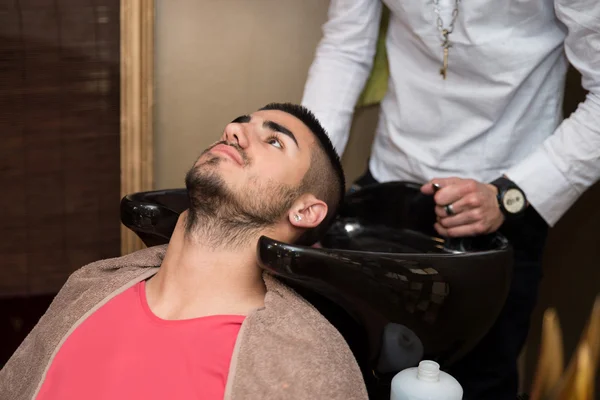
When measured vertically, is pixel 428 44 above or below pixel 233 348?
above

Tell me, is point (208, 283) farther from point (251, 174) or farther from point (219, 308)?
point (251, 174)

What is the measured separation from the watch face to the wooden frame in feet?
3.17

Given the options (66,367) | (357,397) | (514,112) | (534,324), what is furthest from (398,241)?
(534,324)

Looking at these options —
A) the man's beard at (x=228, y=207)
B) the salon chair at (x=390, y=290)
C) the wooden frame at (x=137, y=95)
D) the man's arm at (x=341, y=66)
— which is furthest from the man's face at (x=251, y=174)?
the wooden frame at (x=137, y=95)

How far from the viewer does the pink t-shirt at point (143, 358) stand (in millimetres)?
1198

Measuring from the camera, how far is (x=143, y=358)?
1233 mm

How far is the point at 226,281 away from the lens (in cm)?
133

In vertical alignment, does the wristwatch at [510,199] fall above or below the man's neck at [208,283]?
above

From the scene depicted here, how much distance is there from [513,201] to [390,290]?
44cm

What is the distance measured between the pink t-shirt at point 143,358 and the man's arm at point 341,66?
685 mm

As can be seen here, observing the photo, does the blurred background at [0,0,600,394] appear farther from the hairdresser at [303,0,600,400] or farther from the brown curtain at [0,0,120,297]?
the hairdresser at [303,0,600,400]

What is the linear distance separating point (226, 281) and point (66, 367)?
309 millimetres

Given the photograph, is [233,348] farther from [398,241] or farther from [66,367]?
[398,241]

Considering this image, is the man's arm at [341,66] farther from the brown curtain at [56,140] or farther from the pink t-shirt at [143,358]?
the pink t-shirt at [143,358]
